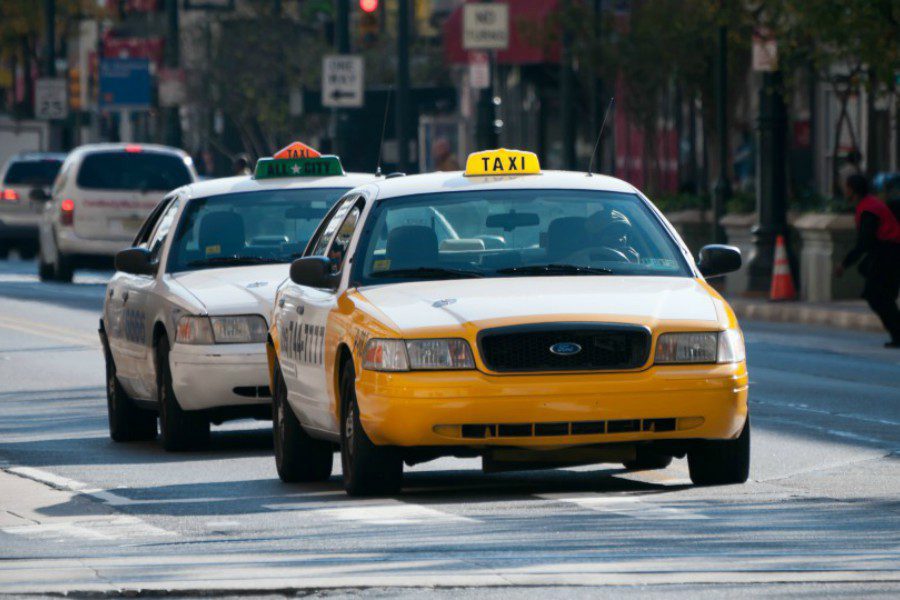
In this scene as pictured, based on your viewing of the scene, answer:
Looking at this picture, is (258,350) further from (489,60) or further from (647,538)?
(489,60)

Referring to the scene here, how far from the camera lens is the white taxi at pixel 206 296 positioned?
13648 millimetres

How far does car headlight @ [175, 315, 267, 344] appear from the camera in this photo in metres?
13.6

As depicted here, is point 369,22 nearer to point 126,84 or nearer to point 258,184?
point 258,184

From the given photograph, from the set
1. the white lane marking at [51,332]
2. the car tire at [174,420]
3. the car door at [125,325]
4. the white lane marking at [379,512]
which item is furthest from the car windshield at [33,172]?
the white lane marking at [379,512]

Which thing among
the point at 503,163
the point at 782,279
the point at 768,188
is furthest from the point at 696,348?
the point at 768,188

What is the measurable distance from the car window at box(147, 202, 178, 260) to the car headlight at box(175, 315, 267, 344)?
138 centimetres

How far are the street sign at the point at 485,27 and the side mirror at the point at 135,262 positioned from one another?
70.4 ft

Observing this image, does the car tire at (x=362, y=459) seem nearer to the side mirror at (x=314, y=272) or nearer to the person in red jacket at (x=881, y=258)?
the side mirror at (x=314, y=272)

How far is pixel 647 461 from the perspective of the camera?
37.9 ft

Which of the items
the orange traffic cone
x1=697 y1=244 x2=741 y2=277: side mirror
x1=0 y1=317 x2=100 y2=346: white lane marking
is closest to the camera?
x1=697 y1=244 x2=741 y2=277: side mirror

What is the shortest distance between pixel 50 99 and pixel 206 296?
48.2m

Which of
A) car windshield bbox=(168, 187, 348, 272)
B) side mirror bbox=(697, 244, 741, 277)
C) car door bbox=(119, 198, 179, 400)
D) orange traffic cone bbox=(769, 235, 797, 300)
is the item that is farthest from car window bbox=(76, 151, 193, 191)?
side mirror bbox=(697, 244, 741, 277)

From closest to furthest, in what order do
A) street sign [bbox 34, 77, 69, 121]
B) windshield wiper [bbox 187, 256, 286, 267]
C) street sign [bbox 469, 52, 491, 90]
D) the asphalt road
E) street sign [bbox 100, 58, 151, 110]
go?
the asphalt road, windshield wiper [bbox 187, 256, 286, 267], street sign [bbox 469, 52, 491, 90], street sign [bbox 100, 58, 151, 110], street sign [bbox 34, 77, 69, 121]

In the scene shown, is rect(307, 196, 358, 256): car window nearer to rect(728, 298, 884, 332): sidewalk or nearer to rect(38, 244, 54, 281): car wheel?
rect(728, 298, 884, 332): sidewalk
